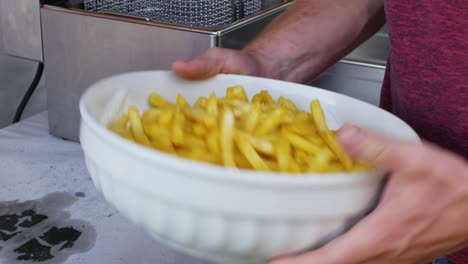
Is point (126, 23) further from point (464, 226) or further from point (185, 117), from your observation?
point (464, 226)

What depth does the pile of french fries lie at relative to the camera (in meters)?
0.48

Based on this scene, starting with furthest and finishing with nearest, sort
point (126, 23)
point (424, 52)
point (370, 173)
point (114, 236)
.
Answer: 1. point (126, 23)
2. point (114, 236)
3. point (424, 52)
4. point (370, 173)

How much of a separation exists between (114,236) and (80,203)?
0.11 m

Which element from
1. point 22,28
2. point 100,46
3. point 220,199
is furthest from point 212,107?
point 22,28

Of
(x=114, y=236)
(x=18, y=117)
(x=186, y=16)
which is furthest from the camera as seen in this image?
(x=18, y=117)

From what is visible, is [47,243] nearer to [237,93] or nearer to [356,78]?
[237,93]

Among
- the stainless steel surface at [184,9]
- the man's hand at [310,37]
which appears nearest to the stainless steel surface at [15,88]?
the stainless steel surface at [184,9]

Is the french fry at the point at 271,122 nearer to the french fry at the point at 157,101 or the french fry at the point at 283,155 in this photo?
the french fry at the point at 283,155

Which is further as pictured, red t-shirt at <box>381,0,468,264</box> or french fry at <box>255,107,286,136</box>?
red t-shirt at <box>381,0,468,264</box>

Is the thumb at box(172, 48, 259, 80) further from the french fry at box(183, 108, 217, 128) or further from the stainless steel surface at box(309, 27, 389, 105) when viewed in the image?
the stainless steel surface at box(309, 27, 389, 105)

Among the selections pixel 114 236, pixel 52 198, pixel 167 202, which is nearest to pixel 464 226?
pixel 167 202

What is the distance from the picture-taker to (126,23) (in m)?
0.99

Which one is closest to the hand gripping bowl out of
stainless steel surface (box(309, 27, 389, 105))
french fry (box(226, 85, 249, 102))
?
french fry (box(226, 85, 249, 102))

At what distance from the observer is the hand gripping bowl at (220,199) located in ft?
1.44
